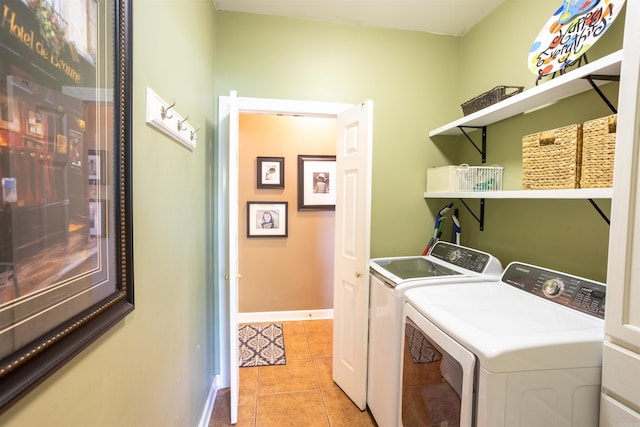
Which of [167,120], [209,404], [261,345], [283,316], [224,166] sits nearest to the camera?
[167,120]

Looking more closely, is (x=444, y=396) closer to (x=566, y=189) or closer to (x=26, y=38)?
(x=566, y=189)

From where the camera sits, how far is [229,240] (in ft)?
5.71

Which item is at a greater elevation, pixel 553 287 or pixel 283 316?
pixel 553 287

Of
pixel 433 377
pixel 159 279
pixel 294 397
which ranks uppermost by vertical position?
pixel 159 279

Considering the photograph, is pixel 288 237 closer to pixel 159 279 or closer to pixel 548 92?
pixel 159 279

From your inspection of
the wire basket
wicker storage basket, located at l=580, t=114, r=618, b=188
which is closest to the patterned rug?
the wire basket

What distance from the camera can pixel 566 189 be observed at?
3.85 feet

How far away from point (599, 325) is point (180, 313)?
1.69 meters

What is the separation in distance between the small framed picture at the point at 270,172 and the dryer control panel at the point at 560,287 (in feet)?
7.40

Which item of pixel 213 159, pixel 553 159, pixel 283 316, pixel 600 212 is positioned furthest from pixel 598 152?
pixel 283 316

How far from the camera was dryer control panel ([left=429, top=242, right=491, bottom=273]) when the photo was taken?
1.67 meters

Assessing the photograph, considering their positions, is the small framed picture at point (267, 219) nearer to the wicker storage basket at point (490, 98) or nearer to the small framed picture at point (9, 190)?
the wicker storage basket at point (490, 98)

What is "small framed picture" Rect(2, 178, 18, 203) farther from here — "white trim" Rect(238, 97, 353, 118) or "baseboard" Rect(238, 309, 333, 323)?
"baseboard" Rect(238, 309, 333, 323)

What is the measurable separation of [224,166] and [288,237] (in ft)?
4.50
